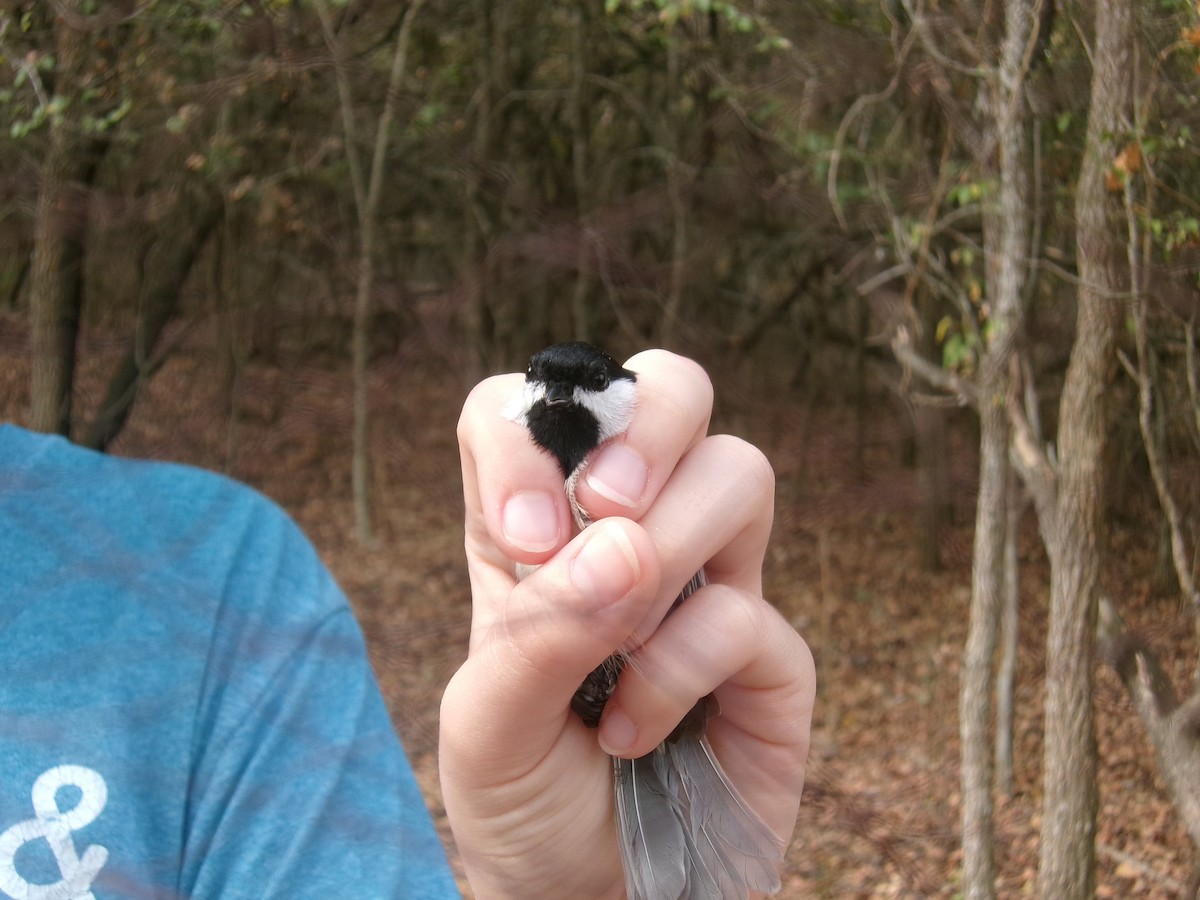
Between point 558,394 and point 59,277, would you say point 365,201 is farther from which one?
point 558,394

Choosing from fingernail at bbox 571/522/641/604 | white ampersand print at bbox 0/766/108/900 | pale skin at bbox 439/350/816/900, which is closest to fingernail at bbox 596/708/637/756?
pale skin at bbox 439/350/816/900

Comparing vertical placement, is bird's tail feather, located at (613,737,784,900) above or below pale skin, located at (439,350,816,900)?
below

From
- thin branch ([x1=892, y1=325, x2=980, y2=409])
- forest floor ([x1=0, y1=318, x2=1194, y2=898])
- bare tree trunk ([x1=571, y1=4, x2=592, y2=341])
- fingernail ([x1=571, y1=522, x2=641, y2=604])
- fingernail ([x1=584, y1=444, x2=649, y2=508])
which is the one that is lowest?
forest floor ([x1=0, y1=318, x2=1194, y2=898])

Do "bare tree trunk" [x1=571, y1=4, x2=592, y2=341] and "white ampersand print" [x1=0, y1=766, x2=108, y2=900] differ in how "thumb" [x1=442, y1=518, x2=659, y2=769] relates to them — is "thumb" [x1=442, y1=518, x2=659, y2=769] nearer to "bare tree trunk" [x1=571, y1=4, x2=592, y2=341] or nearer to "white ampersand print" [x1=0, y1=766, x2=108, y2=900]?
"white ampersand print" [x1=0, y1=766, x2=108, y2=900]

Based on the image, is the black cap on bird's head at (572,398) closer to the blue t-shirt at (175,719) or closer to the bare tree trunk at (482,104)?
the blue t-shirt at (175,719)

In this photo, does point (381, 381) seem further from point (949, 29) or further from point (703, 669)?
point (949, 29)

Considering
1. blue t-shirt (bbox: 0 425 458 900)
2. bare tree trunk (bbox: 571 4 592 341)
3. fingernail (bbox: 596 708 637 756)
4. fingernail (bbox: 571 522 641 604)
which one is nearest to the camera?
fingernail (bbox: 571 522 641 604)

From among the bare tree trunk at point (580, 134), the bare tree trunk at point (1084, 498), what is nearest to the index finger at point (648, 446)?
the bare tree trunk at point (1084, 498)
